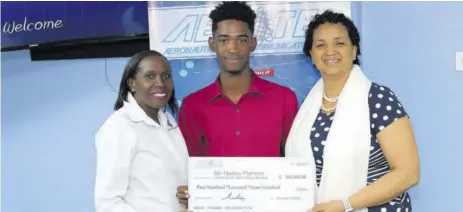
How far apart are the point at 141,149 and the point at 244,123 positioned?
0.56m

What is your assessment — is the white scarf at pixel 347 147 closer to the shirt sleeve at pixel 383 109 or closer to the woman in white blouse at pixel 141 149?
the shirt sleeve at pixel 383 109

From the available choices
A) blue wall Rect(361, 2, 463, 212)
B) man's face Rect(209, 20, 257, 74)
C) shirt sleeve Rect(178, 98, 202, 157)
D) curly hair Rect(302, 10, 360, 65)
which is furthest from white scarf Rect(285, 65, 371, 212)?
blue wall Rect(361, 2, 463, 212)

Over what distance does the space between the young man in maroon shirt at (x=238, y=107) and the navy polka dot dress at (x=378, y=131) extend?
1.06ft

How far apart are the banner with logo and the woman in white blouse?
0.76m

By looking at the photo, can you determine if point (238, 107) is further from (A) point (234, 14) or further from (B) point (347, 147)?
(B) point (347, 147)

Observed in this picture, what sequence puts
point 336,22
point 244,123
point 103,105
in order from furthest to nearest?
point 103,105 → point 244,123 → point 336,22

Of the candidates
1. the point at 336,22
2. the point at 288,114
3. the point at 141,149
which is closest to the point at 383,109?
the point at 336,22

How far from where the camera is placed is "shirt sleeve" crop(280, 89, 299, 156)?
95.0 inches

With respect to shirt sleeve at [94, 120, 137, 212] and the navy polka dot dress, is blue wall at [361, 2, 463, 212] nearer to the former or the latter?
the navy polka dot dress

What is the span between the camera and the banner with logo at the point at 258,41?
9.19 ft

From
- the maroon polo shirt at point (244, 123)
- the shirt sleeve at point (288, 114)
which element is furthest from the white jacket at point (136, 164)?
the shirt sleeve at point (288, 114)

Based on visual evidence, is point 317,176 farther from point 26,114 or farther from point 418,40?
point 26,114

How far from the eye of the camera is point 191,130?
2498 millimetres

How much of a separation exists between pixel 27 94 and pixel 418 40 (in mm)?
2365
